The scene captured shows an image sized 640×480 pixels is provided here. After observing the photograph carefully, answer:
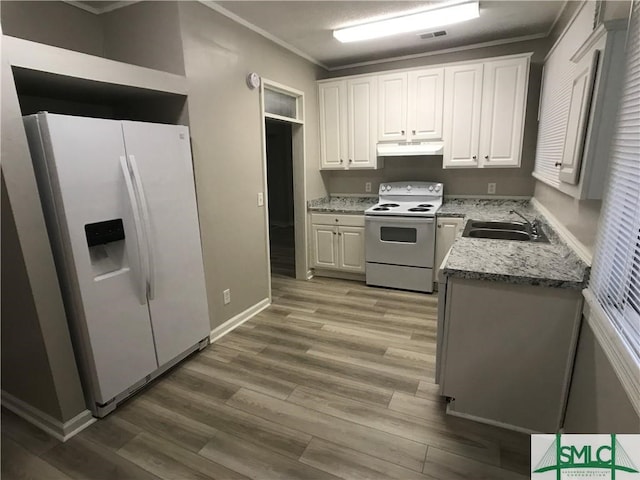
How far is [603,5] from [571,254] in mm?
1157

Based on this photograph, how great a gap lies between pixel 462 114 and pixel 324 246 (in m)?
2.08

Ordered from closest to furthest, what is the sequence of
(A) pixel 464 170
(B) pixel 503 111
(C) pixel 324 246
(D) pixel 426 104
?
(B) pixel 503 111
(D) pixel 426 104
(A) pixel 464 170
(C) pixel 324 246

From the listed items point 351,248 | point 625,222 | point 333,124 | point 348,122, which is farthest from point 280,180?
point 625,222

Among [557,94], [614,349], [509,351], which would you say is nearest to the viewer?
[614,349]

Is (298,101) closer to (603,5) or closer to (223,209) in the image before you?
(223,209)

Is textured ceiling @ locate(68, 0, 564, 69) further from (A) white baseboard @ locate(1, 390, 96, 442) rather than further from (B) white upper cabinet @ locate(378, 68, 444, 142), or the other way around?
(A) white baseboard @ locate(1, 390, 96, 442)

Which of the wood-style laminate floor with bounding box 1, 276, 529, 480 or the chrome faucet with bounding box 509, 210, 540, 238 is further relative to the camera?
the chrome faucet with bounding box 509, 210, 540, 238

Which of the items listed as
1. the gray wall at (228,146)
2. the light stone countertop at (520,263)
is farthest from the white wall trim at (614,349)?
the gray wall at (228,146)

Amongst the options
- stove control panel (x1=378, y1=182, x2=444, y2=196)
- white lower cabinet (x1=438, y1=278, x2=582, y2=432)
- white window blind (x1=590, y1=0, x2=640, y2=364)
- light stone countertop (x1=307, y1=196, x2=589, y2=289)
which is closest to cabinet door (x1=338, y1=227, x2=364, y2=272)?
stove control panel (x1=378, y1=182, x2=444, y2=196)

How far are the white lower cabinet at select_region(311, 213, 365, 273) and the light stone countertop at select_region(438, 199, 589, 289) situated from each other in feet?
5.36

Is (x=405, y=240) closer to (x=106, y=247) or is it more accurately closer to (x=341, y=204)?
(x=341, y=204)

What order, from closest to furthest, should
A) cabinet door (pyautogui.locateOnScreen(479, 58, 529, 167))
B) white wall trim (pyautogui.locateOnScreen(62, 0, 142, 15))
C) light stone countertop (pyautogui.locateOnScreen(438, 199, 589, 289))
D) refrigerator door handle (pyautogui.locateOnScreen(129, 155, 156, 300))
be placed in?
light stone countertop (pyautogui.locateOnScreen(438, 199, 589, 289)), refrigerator door handle (pyautogui.locateOnScreen(129, 155, 156, 300)), white wall trim (pyautogui.locateOnScreen(62, 0, 142, 15)), cabinet door (pyautogui.locateOnScreen(479, 58, 529, 167))

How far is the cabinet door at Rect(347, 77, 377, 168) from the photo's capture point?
3.83 meters

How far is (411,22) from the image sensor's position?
283cm
